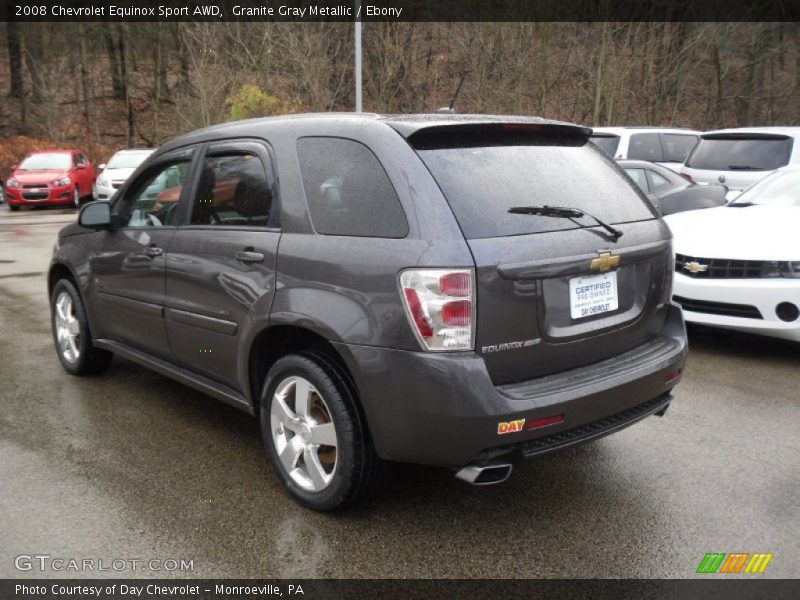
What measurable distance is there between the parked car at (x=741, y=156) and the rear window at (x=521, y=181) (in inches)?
308

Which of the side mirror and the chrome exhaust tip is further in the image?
the side mirror

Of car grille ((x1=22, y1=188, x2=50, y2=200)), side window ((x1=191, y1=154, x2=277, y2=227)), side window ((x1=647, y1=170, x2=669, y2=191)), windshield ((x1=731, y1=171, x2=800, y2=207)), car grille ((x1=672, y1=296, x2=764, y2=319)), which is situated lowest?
car grille ((x1=22, y1=188, x2=50, y2=200))

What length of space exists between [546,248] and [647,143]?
37.5 ft

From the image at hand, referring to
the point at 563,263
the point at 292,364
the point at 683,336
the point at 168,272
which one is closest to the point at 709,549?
the point at 683,336

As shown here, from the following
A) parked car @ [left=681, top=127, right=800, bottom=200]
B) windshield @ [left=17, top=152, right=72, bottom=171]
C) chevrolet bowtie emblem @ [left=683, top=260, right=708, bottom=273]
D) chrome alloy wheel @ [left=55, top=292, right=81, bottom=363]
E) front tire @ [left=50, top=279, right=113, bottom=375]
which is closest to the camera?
front tire @ [left=50, top=279, right=113, bottom=375]

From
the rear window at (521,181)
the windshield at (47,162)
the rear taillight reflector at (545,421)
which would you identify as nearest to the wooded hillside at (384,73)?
the windshield at (47,162)

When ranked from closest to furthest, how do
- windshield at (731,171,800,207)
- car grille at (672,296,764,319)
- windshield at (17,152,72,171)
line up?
1. car grille at (672,296,764,319)
2. windshield at (731,171,800,207)
3. windshield at (17,152,72,171)

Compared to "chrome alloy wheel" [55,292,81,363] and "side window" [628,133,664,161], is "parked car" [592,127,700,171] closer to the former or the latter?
"side window" [628,133,664,161]

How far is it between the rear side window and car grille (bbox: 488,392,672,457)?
446 inches

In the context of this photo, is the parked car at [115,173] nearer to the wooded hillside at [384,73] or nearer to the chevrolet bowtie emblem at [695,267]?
the wooded hillside at [384,73]

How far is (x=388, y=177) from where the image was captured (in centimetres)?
304

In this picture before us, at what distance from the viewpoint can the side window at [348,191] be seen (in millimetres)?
3008

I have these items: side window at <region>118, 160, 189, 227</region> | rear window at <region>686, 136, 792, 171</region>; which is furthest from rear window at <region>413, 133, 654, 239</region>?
rear window at <region>686, 136, 792, 171</region>

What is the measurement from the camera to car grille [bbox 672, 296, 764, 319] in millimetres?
5503
